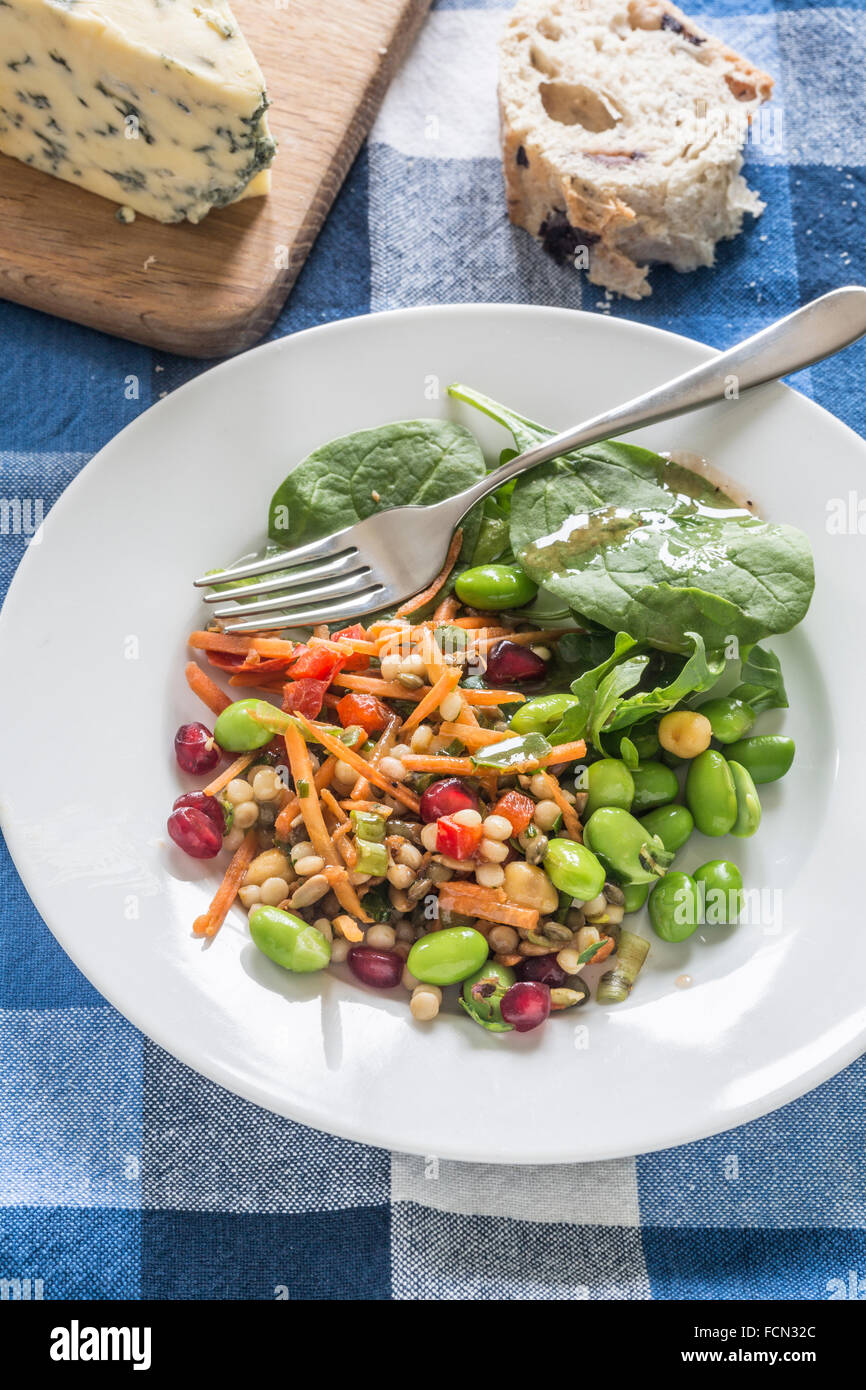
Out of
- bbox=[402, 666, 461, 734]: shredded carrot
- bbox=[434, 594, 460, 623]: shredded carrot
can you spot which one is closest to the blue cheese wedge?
bbox=[434, 594, 460, 623]: shredded carrot

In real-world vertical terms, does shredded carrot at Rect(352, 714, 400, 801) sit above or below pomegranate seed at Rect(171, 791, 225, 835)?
above

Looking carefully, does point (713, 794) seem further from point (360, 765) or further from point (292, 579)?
point (292, 579)

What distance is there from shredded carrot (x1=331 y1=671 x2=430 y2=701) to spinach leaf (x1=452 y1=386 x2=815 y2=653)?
16.4 inches

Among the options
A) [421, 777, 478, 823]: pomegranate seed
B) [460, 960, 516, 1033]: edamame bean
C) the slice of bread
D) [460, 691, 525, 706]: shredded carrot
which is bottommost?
[460, 960, 516, 1033]: edamame bean

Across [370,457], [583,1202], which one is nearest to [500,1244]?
[583,1202]

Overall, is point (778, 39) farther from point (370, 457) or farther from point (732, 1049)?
point (732, 1049)

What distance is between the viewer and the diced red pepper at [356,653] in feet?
8.80

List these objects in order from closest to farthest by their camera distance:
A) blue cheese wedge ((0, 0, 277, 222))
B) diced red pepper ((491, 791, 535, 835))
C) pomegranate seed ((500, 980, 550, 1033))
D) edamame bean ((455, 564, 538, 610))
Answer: pomegranate seed ((500, 980, 550, 1033))
diced red pepper ((491, 791, 535, 835))
edamame bean ((455, 564, 538, 610))
blue cheese wedge ((0, 0, 277, 222))

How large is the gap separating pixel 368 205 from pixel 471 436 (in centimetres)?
106

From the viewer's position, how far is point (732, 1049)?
247 centimetres

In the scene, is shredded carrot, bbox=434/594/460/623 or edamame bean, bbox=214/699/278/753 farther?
shredded carrot, bbox=434/594/460/623

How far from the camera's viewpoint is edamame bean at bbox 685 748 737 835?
2.55 meters

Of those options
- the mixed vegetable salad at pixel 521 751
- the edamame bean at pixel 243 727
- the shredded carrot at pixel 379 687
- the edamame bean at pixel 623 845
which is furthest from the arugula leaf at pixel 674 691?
the edamame bean at pixel 243 727

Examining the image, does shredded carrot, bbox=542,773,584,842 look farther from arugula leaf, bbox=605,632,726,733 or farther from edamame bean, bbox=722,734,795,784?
edamame bean, bbox=722,734,795,784
